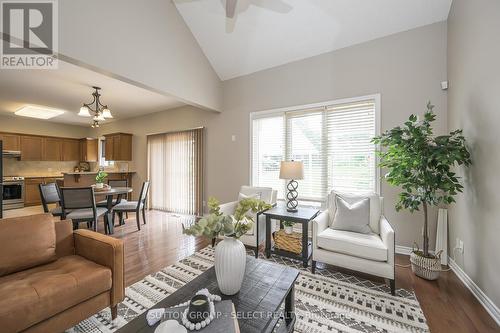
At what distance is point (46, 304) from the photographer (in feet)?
4.16

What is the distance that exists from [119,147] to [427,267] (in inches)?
288

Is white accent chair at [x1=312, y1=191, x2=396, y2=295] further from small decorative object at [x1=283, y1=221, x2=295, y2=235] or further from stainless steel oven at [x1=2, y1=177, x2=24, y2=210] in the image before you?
stainless steel oven at [x1=2, y1=177, x2=24, y2=210]

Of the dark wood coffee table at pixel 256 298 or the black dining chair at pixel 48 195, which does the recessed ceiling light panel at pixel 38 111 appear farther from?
the dark wood coffee table at pixel 256 298

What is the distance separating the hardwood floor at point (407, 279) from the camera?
1.67 m

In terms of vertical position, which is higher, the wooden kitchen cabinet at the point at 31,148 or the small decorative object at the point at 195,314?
the wooden kitchen cabinet at the point at 31,148

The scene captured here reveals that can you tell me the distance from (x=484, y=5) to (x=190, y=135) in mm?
4939

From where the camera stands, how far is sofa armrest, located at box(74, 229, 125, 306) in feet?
5.32

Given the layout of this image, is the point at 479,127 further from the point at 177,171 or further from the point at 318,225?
the point at 177,171

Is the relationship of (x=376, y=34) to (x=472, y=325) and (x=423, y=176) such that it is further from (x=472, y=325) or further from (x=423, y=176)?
(x=472, y=325)

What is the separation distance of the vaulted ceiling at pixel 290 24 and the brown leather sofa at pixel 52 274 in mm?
3371

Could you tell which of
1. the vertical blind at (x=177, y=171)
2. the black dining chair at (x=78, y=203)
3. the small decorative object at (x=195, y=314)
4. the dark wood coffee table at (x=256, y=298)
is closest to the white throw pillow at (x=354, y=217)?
the dark wood coffee table at (x=256, y=298)

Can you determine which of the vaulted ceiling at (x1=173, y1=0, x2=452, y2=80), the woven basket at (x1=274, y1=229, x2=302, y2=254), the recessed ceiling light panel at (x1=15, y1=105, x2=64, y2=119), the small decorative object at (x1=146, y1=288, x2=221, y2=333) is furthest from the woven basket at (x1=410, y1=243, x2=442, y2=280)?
the recessed ceiling light panel at (x1=15, y1=105, x2=64, y2=119)

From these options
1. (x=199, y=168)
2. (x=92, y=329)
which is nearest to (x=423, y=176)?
(x=92, y=329)

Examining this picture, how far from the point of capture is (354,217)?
249cm
